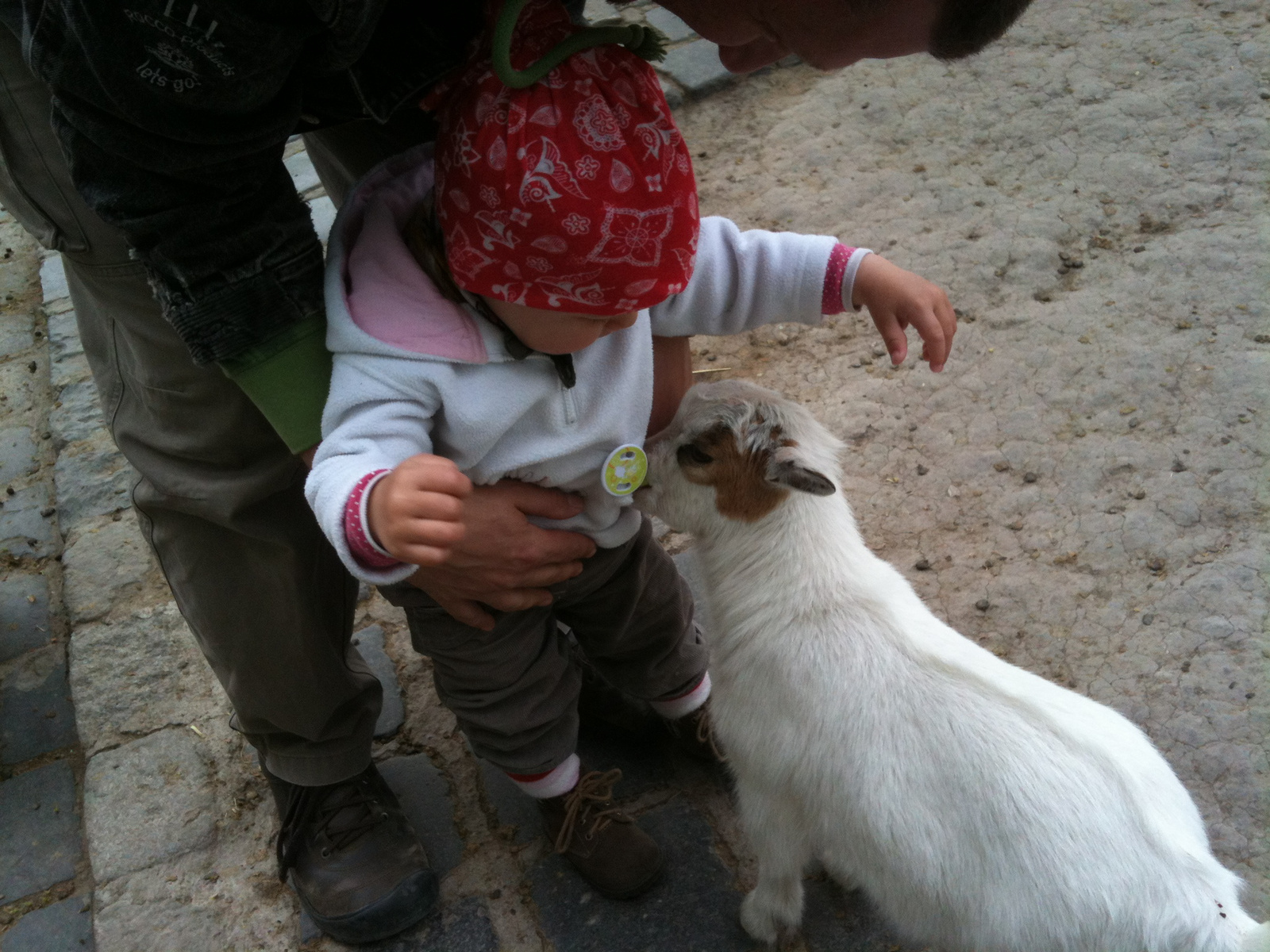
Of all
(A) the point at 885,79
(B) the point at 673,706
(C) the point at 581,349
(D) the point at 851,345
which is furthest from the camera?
(A) the point at 885,79

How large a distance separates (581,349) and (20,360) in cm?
352

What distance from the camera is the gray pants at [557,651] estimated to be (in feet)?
6.64

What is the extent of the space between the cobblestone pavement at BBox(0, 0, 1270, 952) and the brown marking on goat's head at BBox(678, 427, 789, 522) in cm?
79

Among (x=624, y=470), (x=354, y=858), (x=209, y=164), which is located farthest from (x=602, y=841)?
(x=209, y=164)

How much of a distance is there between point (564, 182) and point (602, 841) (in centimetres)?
146

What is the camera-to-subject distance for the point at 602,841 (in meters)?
2.21

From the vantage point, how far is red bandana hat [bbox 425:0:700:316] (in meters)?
1.47

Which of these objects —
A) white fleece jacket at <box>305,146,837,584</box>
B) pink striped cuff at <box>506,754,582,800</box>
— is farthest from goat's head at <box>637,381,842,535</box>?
pink striped cuff at <box>506,754,582,800</box>

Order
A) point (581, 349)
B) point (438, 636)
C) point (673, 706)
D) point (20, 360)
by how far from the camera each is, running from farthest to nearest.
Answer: point (20, 360)
point (673, 706)
point (438, 636)
point (581, 349)

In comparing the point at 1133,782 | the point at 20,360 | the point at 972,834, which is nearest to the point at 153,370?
the point at 972,834

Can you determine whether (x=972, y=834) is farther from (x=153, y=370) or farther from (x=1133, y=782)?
(x=153, y=370)

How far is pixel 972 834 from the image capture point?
5.47ft

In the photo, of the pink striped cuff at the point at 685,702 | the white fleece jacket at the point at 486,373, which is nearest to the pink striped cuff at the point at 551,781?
the pink striped cuff at the point at 685,702

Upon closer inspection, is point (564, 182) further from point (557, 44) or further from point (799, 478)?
point (799, 478)
